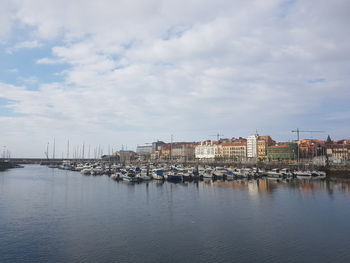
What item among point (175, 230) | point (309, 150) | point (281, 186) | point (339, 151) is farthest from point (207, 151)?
point (175, 230)

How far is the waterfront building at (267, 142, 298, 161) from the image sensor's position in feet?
366

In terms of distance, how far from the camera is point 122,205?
30.4m

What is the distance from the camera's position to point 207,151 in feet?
472

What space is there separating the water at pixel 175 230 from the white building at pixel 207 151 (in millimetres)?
106339

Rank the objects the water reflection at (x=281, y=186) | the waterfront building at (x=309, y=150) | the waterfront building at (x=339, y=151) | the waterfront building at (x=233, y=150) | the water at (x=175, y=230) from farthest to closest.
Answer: the waterfront building at (x=233, y=150) < the waterfront building at (x=309, y=150) < the waterfront building at (x=339, y=151) < the water reflection at (x=281, y=186) < the water at (x=175, y=230)

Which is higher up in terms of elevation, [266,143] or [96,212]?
[266,143]

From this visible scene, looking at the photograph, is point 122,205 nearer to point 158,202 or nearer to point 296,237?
point 158,202

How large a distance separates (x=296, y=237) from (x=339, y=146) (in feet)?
375

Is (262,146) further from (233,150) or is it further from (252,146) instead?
(233,150)

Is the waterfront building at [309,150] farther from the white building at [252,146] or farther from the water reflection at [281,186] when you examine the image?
the water reflection at [281,186]

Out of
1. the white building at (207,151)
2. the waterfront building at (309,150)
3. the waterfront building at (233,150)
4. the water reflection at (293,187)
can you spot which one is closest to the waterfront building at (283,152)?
the waterfront building at (309,150)

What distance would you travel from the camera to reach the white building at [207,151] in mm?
139988

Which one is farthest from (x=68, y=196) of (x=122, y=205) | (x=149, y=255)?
(x=149, y=255)

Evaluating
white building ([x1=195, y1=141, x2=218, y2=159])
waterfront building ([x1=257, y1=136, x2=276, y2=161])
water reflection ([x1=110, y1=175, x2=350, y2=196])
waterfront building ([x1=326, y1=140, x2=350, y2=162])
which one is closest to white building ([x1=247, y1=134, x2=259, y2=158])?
waterfront building ([x1=257, y1=136, x2=276, y2=161])
